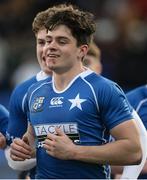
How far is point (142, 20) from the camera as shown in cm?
1559

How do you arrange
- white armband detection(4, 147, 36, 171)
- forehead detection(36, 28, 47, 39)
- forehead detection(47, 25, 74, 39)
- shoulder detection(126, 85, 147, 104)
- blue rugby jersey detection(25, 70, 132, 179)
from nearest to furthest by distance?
blue rugby jersey detection(25, 70, 132, 179), forehead detection(47, 25, 74, 39), white armband detection(4, 147, 36, 171), forehead detection(36, 28, 47, 39), shoulder detection(126, 85, 147, 104)

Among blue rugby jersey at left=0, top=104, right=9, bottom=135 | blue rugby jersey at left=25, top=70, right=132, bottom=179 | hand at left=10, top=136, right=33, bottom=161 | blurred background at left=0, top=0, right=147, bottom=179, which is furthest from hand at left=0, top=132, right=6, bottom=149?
blurred background at left=0, top=0, right=147, bottom=179

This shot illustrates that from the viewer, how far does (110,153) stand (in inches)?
220

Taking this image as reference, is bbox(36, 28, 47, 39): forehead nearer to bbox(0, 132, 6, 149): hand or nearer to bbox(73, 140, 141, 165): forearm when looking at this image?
bbox(0, 132, 6, 149): hand

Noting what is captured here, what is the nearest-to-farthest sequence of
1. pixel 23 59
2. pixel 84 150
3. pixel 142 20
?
pixel 84 150, pixel 23 59, pixel 142 20

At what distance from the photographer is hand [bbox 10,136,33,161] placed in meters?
5.93

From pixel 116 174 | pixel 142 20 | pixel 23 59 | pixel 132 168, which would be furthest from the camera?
pixel 142 20

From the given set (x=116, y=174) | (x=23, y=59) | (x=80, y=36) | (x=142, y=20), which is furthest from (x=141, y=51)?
(x=80, y=36)

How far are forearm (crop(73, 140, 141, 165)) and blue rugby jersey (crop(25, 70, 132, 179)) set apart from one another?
5.5 inches

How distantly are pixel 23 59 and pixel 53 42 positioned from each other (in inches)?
336

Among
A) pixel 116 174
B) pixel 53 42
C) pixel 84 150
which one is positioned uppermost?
pixel 53 42

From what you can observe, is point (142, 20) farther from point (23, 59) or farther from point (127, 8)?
point (23, 59)

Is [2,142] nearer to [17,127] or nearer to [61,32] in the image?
[17,127]

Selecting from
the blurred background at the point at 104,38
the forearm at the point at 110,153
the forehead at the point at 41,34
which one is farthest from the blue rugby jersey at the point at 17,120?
the blurred background at the point at 104,38
